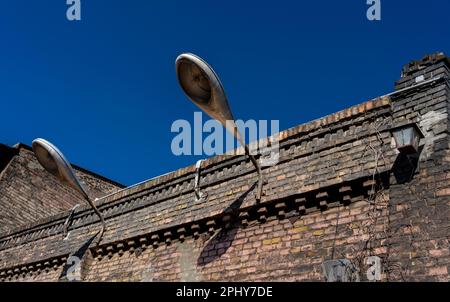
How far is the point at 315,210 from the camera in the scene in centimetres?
612

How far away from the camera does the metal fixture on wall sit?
206 inches

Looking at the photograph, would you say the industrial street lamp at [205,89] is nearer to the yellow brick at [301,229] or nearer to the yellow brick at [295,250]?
the yellow brick at [301,229]

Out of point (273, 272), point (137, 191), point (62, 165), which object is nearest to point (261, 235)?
point (273, 272)

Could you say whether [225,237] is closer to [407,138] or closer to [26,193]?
[407,138]

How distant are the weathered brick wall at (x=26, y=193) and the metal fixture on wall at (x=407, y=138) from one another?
471 inches

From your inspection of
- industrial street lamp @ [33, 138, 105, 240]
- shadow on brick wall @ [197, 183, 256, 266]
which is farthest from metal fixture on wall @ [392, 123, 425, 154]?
industrial street lamp @ [33, 138, 105, 240]

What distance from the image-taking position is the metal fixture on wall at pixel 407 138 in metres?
5.24

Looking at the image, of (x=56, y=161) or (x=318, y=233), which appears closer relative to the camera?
(x=318, y=233)

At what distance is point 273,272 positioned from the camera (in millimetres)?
6148

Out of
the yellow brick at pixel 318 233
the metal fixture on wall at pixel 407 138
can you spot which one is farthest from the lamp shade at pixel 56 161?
the metal fixture on wall at pixel 407 138

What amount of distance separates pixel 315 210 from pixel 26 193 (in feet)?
38.3

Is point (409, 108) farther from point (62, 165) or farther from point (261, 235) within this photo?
point (62, 165)

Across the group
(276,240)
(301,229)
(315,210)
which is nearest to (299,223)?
(301,229)

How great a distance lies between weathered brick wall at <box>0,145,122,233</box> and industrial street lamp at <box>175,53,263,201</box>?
31.9ft
